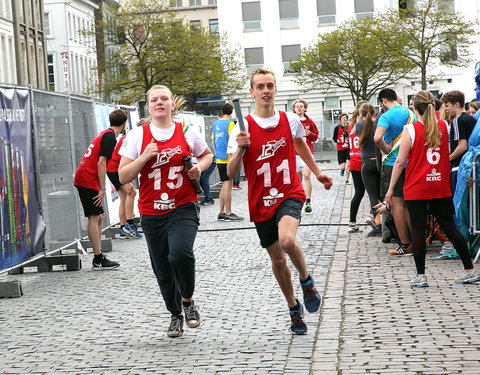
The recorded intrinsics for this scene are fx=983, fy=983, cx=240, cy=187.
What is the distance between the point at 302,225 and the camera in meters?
15.8

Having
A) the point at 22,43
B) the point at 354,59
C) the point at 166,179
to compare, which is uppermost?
the point at 22,43

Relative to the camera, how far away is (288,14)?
75625 mm

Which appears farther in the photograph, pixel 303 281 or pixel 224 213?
pixel 224 213

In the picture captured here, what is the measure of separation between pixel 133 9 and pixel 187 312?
5808 centimetres

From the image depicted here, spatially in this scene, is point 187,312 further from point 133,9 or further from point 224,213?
point 133,9

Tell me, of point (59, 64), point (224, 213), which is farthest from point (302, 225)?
point (59, 64)

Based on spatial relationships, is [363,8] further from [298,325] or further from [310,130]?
[298,325]

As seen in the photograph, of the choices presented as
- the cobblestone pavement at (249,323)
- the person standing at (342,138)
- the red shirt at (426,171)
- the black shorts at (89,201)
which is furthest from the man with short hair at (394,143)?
the person standing at (342,138)

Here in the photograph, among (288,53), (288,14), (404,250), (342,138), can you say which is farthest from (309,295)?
(288,14)

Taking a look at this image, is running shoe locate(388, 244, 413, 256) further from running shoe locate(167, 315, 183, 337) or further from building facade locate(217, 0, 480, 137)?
building facade locate(217, 0, 480, 137)

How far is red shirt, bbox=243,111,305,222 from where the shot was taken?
23.1ft

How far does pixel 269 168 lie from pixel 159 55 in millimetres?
56467

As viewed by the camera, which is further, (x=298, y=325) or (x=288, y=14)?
(x=288, y=14)

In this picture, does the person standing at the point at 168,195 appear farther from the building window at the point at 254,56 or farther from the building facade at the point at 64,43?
the building window at the point at 254,56
